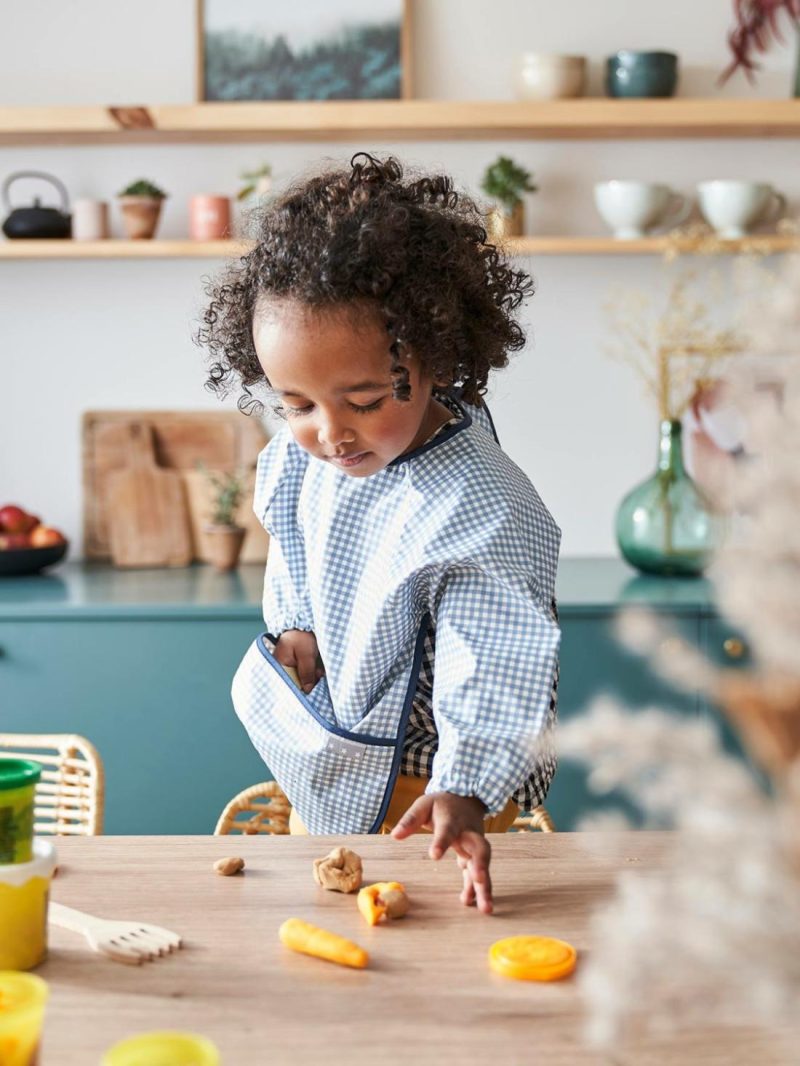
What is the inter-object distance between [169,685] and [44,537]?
54 centimetres

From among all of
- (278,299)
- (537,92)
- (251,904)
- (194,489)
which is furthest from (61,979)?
(537,92)

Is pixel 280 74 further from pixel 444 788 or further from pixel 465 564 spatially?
pixel 444 788

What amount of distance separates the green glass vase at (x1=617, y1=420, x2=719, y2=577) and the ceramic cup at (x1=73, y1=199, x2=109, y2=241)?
1286 millimetres

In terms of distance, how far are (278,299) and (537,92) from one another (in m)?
1.61

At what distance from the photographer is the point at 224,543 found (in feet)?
9.03

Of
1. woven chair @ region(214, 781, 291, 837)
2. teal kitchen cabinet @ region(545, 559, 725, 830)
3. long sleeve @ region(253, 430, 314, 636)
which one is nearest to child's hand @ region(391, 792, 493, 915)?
woven chair @ region(214, 781, 291, 837)

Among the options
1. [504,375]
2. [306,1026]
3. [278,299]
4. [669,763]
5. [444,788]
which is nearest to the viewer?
[669,763]

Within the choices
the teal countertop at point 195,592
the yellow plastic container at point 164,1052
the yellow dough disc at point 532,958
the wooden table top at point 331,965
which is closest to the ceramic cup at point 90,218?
the teal countertop at point 195,592

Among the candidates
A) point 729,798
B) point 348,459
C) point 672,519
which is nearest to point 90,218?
point 672,519

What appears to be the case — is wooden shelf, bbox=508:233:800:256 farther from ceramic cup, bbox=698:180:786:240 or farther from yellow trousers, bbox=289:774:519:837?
yellow trousers, bbox=289:774:519:837

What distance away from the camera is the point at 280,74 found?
275cm

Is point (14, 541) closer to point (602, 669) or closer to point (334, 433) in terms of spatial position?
point (602, 669)

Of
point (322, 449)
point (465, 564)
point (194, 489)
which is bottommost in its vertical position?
point (194, 489)

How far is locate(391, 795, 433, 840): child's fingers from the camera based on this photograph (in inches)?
42.7
